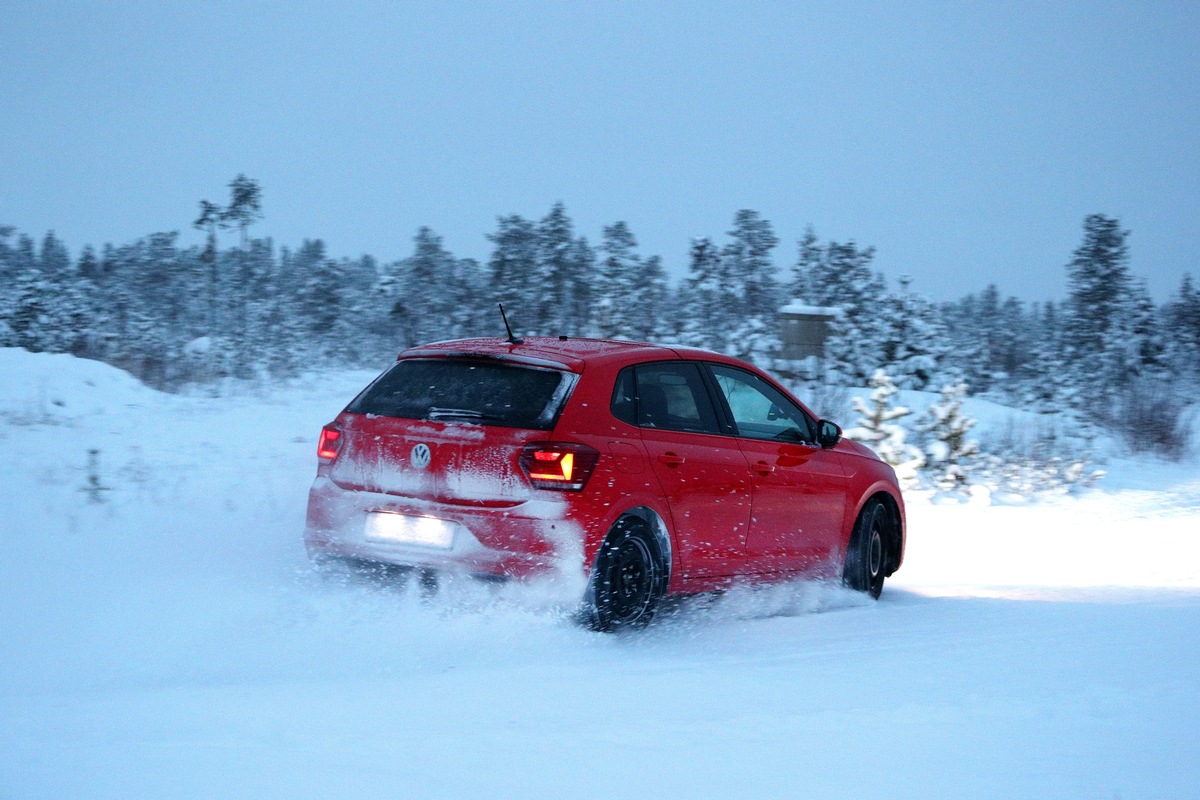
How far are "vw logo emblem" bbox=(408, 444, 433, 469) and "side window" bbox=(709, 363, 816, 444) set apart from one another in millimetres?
1954

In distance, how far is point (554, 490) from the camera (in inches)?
204

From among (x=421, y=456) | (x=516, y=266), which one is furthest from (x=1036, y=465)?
(x=516, y=266)

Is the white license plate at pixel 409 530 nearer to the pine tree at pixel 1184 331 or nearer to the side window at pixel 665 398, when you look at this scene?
the side window at pixel 665 398

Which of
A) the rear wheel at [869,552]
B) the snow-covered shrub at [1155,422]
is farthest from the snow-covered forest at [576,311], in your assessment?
the rear wheel at [869,552]

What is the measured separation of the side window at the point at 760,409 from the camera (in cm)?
657

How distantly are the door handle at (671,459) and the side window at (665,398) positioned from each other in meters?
0.16

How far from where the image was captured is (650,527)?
5.65 metres

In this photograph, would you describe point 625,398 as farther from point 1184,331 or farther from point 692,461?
point 1184,331

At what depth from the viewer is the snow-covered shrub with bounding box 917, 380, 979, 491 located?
1239cm

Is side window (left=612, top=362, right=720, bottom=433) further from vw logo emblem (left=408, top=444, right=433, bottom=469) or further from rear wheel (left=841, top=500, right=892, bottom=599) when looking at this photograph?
rear wheel (left=841, top=500, right=892, bottom=599)

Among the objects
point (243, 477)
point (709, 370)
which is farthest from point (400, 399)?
point (243, 477)

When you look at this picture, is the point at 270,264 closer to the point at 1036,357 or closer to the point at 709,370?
the point at 1036,357

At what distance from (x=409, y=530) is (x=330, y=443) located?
0.72 metres

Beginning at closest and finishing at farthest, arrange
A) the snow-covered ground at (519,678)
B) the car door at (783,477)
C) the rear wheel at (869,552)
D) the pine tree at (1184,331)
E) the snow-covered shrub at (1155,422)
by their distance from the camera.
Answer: the snow-covered ground at (519,678)
the car door at (783,477)
the rear wheel at (869,552)
the snow-covered shrub at (1155,422)
the pine tree at (1184,331)
